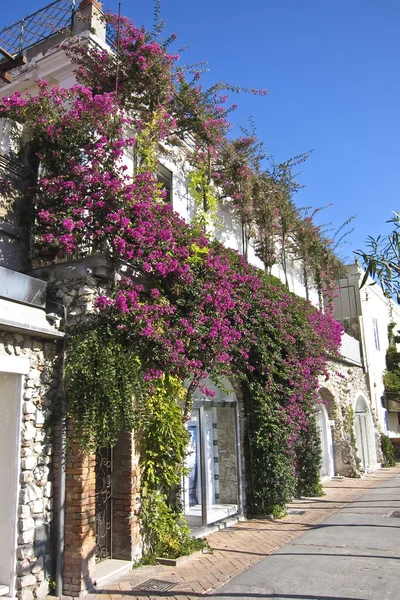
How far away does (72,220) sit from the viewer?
22.1ft

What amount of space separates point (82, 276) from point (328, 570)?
4963 millimetres

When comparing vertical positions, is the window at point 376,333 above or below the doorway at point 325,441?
above

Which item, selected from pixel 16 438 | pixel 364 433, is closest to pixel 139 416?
pixel 16 438

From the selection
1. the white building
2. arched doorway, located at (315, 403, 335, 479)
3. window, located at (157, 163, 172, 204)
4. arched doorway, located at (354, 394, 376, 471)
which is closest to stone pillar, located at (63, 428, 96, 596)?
window, located at (157, 163, 172, 204)

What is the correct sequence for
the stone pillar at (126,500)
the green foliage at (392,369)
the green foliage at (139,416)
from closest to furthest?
1. the green foliage at (139,416)
2. the stone pillar at (126,500)
3. the green foliage at (392,369)

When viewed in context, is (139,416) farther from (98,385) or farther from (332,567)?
(332,567)

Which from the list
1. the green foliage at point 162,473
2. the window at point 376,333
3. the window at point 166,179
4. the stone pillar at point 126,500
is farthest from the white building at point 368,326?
the stone pillar at point 126,500

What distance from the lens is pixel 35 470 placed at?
6012 millimetres

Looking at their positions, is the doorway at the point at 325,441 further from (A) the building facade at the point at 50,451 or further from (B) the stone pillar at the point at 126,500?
(B) the stone pillar at the point at 126,500

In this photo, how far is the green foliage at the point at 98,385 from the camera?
6.12 metres

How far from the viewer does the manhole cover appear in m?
5.79

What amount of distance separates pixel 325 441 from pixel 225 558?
397 inches

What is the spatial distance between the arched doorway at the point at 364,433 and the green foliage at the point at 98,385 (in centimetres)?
1494

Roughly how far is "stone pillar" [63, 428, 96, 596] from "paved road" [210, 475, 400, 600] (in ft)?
5.04
